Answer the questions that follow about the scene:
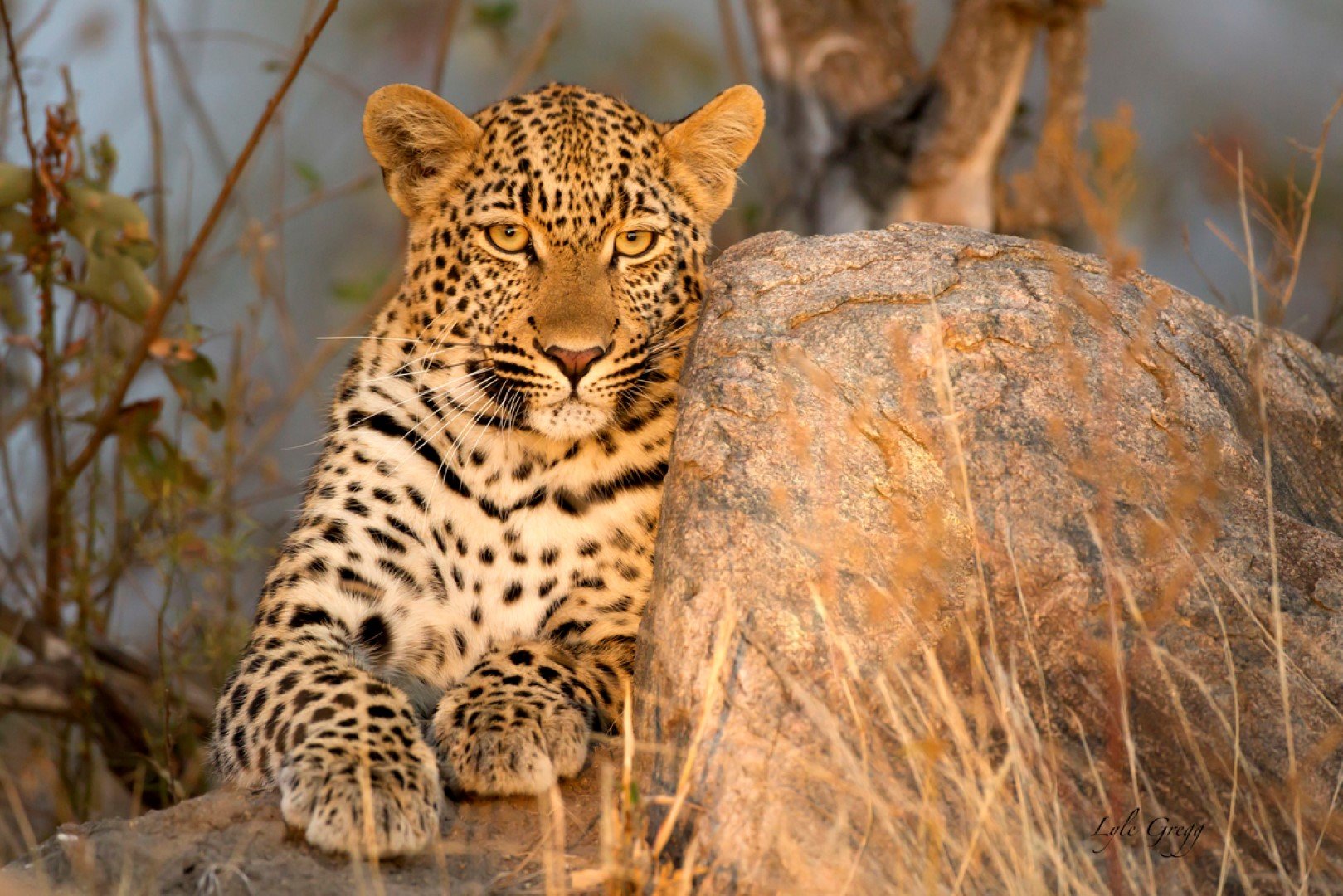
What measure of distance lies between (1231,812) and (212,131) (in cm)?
850

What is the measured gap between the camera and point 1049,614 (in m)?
4.34

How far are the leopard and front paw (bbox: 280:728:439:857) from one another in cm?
34

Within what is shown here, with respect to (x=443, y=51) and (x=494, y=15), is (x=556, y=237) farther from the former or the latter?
(x=494, y=15)

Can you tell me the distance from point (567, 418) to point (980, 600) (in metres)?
1.61

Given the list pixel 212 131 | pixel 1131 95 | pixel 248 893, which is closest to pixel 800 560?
pixel 248 893

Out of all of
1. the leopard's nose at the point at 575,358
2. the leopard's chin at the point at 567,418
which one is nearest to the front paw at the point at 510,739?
the leopard's chin at the point at 567,418

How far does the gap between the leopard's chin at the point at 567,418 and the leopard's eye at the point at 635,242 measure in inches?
26.1

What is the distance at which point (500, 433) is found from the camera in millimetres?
5441

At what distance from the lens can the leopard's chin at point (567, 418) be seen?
5172 millimetres

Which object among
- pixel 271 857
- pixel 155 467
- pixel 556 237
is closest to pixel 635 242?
pixel 556 237

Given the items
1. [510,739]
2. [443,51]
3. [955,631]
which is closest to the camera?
[955,631]

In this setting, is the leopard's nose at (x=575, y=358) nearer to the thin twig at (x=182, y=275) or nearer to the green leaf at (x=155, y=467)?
the thin twig at (x=182, y=275)

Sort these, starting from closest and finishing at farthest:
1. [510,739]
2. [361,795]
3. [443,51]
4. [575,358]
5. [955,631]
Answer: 1. [361,795]
2. [955,631]
3. [510,739]
4. [575,358]
5. [443,51]

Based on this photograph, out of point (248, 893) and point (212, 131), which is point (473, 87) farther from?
point (248, 893)
